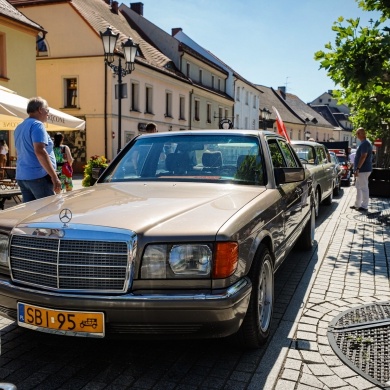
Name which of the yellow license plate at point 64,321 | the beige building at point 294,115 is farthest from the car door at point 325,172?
the beige building at point 294,115

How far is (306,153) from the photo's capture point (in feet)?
34.4

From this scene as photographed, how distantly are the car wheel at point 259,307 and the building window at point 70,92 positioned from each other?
26.3 metres

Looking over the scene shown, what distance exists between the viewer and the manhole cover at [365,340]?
3176mm

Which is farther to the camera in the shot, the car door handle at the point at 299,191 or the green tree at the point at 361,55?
the green tree at the point at 361,55

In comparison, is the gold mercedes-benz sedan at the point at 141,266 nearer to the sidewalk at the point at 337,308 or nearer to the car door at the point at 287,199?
the sidewalk at the point at 337,308

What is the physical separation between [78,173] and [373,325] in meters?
24.8

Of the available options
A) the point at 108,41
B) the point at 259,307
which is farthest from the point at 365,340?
the point at 108,41

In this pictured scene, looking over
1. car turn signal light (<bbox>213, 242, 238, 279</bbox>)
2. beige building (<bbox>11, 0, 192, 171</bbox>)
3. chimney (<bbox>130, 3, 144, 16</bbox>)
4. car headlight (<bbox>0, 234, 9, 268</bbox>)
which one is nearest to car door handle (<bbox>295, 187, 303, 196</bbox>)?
car turn signal light (<bbox>213, 242, 238, 279</bbox>)

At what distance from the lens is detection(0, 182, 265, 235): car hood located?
2938 millimetres

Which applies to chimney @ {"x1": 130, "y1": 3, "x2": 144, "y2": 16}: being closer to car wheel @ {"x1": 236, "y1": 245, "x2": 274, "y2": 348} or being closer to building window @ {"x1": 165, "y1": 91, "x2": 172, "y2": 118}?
building window @ {"x1": 165, "y1": 91, "x2": 172, "y2": 118}

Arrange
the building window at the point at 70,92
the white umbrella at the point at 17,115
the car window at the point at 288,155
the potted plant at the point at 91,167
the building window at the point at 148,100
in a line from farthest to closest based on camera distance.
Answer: the building window at the point at 148,100 → the building window at the point at 70,92 → the potted plant at the point at 91,167 → the white umbrella at the point at 17,115 → the car window at the point at 288,155

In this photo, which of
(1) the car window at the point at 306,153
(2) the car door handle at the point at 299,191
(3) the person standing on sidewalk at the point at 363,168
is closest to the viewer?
(2) the car door handle at the point at 299,191

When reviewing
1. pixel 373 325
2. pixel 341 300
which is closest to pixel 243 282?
pixel 373 325

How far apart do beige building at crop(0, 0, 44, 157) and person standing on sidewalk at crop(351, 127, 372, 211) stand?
515 inches
